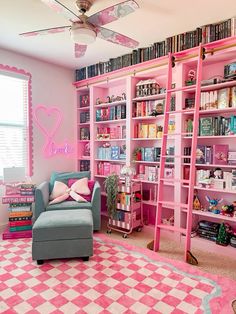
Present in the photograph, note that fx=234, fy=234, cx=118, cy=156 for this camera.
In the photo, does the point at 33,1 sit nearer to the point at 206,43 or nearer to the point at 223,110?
the point at 206,43

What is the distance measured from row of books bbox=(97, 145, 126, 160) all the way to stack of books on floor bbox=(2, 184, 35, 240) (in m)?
1.29

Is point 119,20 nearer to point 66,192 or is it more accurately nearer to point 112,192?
point 112,192

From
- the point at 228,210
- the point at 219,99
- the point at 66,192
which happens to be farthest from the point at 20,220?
the point at 219,99

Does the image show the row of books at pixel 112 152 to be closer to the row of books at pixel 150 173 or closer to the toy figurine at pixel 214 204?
the row of books at pixel 150 173

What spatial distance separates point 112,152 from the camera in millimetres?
3885

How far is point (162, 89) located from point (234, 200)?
69.1 inches

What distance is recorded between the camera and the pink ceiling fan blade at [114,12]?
1.73 m

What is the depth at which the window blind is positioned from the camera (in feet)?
11.3

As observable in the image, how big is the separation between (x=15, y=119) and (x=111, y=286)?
2.73 meters

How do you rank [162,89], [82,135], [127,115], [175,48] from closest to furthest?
[175,48], [162,89], [127,115], [82,135]

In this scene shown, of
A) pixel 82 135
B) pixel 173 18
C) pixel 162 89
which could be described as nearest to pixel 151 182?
pixel 162 89

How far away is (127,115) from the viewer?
3574mm

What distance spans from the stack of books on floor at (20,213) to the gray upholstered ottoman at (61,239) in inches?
31.1

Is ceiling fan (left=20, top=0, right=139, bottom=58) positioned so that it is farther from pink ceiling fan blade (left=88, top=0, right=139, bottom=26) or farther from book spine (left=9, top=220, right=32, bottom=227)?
book spine (left=9, top=220, right=32, bottom=227)
